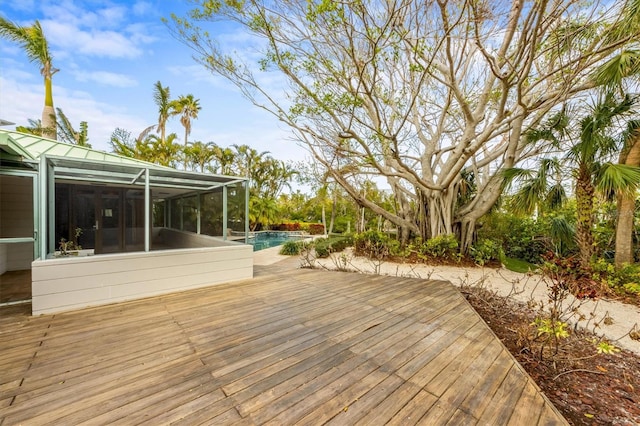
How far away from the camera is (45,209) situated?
10.4 ft

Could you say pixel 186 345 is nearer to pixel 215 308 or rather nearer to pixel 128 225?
pixel 215 308

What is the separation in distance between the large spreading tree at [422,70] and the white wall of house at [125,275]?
392 centimetres

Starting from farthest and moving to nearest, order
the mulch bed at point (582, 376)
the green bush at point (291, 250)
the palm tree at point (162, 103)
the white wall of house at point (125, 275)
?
the palm tree at point (162, 103)
the green bush at point (291, 250)
the white wall of house at point (125, 275)
the mulch bed at point (582, 376)

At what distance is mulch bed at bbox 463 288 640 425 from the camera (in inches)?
69.1

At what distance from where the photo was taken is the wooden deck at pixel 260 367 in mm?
1578

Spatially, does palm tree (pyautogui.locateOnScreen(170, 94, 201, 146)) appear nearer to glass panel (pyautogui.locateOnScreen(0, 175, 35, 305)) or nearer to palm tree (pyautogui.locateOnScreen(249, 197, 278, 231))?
palm tree (pyautogui.locateOnScreen(249, 197, 278, 231))

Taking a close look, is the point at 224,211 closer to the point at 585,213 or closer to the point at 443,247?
the point at 443,247

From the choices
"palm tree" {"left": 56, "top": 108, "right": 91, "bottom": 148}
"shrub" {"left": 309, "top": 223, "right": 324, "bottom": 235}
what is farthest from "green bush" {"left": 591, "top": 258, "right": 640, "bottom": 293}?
"palm tree" {"left": 56, "top": 108, "right": 91, "bottom": 148}

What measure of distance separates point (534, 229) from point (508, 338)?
7530mm

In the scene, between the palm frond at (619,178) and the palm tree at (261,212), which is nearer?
the palm frond at (619,178)

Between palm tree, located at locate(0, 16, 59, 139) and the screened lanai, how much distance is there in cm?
947

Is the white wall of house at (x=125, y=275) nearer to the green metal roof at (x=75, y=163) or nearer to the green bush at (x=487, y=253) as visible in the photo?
the green metal roof at (x=75, y=163)

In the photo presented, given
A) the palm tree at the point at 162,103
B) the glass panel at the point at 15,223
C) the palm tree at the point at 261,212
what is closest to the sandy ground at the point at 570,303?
the glass panel at the point at 15,223

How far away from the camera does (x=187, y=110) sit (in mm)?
19391
